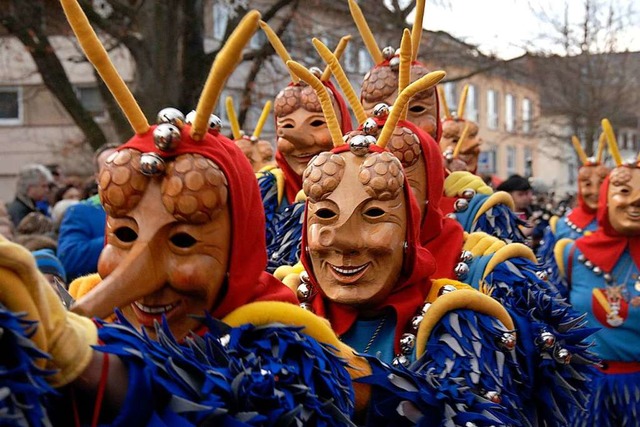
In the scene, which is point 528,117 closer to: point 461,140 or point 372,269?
point 461,140

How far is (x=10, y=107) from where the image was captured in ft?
76.8

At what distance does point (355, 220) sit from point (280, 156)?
2.09 m

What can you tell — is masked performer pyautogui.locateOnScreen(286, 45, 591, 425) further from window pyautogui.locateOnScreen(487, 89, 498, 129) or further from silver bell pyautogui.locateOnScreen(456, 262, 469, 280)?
window pyautogui.locateOnScreen(487, 89, 498, 129)

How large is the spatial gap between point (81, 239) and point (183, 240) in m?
3.03

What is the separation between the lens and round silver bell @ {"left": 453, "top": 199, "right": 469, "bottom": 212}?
5.55m

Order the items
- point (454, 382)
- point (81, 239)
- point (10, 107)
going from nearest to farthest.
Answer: point (454, 382) → point (81, 239) → point (10, 107)

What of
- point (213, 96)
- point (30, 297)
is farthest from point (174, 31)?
point (30, 297)

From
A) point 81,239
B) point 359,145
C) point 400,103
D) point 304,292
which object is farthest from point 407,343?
point 81,239

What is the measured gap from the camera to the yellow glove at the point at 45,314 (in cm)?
170

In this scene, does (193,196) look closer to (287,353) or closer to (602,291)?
(287,353)

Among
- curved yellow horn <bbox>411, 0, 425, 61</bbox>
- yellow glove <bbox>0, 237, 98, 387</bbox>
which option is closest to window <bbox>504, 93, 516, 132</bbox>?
curved yellow horn <bbox>411, 0, 425, 61</bbox>

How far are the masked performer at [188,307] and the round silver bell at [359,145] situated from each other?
0.85m

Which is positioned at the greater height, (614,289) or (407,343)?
(407,343)

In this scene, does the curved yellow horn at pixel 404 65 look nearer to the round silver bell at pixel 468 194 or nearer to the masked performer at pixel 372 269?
the masked performer at pixel 372 269
